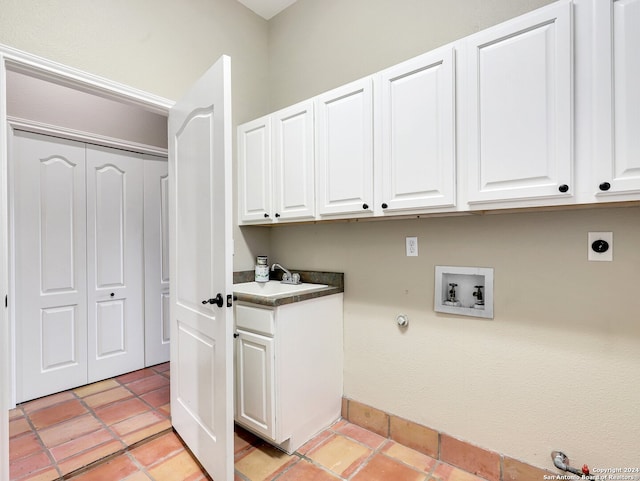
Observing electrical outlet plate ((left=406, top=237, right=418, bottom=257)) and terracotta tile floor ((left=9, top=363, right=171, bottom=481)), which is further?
electrical outlet plate ((left=406, top=237, right=418, bottom=257))

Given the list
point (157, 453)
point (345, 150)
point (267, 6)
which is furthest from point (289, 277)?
point (267, 6)

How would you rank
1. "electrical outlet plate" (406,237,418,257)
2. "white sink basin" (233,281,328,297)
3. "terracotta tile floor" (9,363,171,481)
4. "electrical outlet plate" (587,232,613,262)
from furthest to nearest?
"white sink basin" (233,281,328,297)
"electrical outlet plate" (406,237,418,257)
"terracotta tile floor" (9,363,171,481)
"electrical outlet plate" (587,232,613,262)

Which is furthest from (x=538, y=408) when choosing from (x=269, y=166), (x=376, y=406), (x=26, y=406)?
(x=26, y=406)

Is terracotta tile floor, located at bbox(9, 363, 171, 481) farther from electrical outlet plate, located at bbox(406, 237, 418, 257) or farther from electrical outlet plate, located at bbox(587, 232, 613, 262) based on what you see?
electrical outlet plate, located at bbox(587, 232, 613, 262)

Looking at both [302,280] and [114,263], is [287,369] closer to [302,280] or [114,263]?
[302,280]

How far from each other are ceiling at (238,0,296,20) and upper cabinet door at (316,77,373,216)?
45.8 inches

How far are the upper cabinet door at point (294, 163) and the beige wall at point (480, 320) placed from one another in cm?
33

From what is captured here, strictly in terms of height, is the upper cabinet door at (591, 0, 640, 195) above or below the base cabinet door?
above

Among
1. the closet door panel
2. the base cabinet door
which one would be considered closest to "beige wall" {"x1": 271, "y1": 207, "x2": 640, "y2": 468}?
the base cabinet door

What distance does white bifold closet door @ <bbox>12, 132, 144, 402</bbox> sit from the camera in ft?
8.29

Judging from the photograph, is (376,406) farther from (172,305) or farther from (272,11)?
(272,11)

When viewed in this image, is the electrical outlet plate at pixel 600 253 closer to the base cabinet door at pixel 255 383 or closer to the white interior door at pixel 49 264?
the base cabinet door at pixel 255 383

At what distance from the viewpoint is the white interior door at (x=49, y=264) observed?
250 cm

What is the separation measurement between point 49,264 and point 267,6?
2625 millimetres
